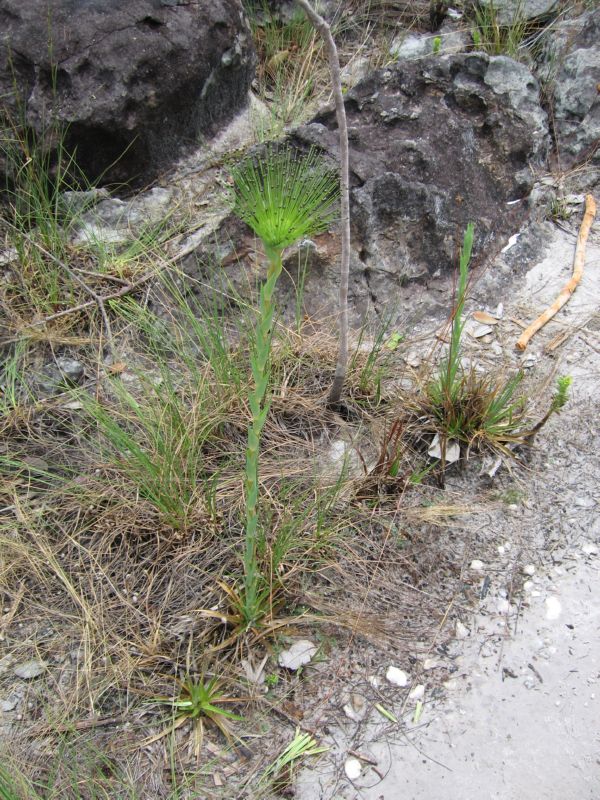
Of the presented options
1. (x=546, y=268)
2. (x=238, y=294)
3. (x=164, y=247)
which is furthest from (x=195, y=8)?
(x=546, y=268)

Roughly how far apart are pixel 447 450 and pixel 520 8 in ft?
8.93

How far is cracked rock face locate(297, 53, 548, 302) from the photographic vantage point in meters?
2.56

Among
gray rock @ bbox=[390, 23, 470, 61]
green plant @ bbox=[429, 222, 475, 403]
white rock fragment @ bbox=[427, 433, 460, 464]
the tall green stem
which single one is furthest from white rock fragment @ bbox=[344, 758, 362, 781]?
gray rock @ bbox=[390, 23, 470, 61]

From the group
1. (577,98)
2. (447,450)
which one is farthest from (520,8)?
(447,450)

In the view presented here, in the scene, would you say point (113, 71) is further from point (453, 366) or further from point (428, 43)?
point (428, 43)

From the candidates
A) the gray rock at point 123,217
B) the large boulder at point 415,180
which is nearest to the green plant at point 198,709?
the large boulder at point 415,180

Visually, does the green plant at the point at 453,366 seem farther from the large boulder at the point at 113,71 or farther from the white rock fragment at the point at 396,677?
the large boulder at the point at 113,71

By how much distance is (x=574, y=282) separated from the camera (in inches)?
103

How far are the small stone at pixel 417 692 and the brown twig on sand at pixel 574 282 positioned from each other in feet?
4.10

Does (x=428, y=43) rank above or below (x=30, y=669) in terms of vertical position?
above

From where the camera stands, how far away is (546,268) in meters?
2.72

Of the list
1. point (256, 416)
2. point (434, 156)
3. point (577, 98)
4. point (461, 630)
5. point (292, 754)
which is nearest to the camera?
point (256, 416)

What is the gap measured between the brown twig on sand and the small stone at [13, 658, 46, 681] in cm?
177

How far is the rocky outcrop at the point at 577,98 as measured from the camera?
314cm
